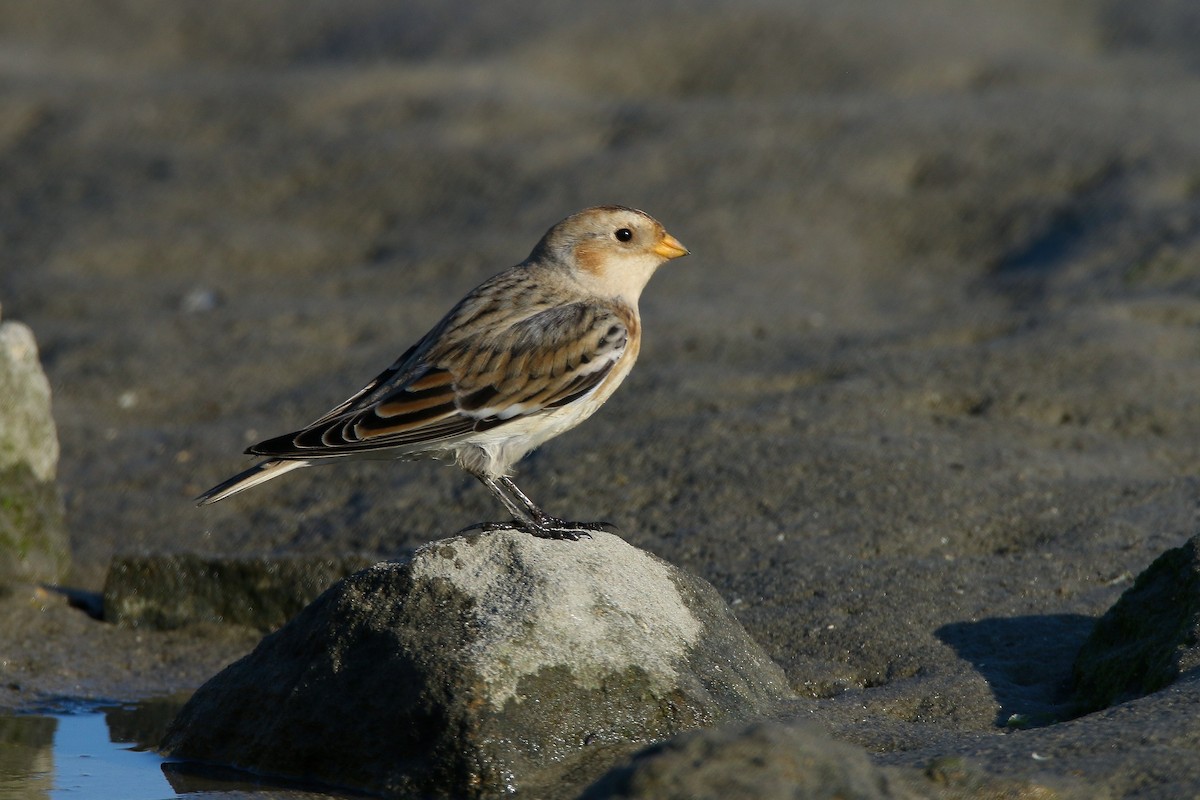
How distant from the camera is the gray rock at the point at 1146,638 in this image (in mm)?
4605

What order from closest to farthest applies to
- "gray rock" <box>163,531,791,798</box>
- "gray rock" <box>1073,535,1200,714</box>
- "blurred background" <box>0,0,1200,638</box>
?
"gray rock" <box>163,531,791,798</box>
"gray rock" <box>1073,535,1200,714</box>
"blurred background" <box>0,0,1200,638</box>

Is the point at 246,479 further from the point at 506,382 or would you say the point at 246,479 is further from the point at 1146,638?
the point at 1146,638

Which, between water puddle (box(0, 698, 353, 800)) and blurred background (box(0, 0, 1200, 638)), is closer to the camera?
water puddle (box(0, 698, 353, 800))

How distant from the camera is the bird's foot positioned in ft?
16.3

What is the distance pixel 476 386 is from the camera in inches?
207

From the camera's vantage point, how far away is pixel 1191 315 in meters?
8.23

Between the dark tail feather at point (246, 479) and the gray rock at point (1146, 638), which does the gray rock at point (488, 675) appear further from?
the gray rock at point (1146, 638)

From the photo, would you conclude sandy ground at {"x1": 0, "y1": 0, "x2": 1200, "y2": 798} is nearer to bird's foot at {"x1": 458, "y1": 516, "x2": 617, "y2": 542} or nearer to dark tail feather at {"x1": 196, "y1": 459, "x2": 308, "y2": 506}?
bird's foot at {"x1": 458, "y1": 516, "x2": 617, "y2": 542}

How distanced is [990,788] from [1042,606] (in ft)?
6.03

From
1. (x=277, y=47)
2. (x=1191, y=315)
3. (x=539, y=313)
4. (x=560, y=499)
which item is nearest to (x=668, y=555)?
(x=560, y=499)

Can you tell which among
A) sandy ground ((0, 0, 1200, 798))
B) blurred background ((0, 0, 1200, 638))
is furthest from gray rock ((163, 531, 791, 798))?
blurred background ((0, 0, 1200, 638))

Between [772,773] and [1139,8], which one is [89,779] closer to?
[772,773]

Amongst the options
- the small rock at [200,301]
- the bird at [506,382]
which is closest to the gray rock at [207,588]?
the bird at [506,382]

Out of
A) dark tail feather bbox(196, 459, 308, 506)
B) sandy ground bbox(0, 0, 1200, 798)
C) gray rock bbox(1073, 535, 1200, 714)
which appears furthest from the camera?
sandy ground bbox(0, 0, 1200, 798)
